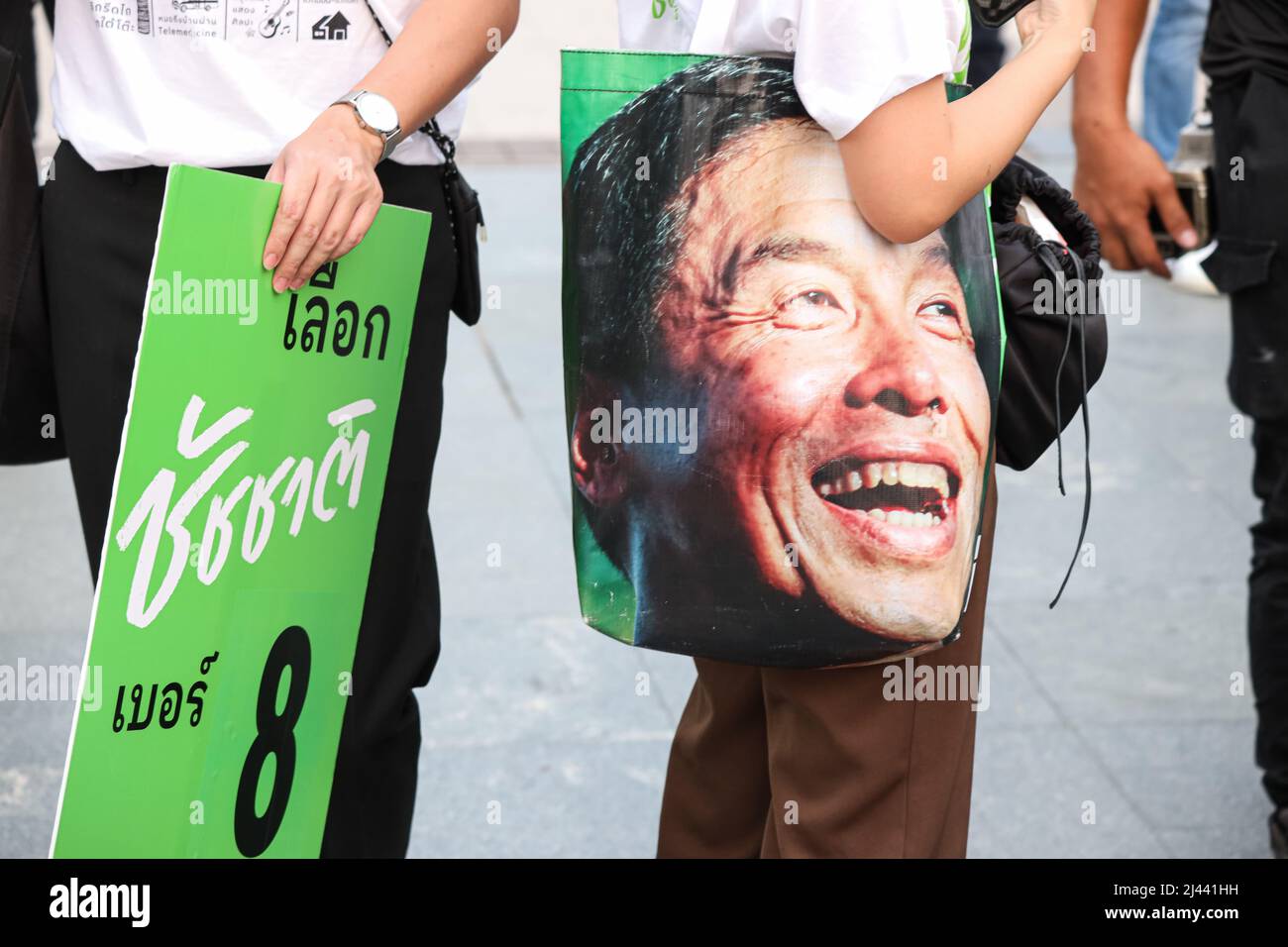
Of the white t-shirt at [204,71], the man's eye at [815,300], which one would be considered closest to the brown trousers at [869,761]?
the man's eye at [815,300]

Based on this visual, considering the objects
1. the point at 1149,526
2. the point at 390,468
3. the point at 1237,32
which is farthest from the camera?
the point at 1149,526

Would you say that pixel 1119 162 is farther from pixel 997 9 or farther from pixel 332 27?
pixel 332 27

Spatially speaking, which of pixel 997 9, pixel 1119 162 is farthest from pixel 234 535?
pixel 1119 162

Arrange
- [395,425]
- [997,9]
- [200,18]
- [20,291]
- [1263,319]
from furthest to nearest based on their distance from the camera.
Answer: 1. [1263,319]
2. [395,425]
3. [20,291]
4. [200,18]
5. [997,9]

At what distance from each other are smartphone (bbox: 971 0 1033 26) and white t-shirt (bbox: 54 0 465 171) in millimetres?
701

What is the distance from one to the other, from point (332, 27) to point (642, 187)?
20.7 inches

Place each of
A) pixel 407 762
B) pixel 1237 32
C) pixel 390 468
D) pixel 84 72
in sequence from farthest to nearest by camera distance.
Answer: pixel 1237 32 < pixel 407 762 < pixel 390 468 < pixel 84 72

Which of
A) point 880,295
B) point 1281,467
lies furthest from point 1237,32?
point 880,295

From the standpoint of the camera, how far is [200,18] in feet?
6.76

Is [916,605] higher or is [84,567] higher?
[916,605]

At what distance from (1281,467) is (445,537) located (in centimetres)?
→ 223
